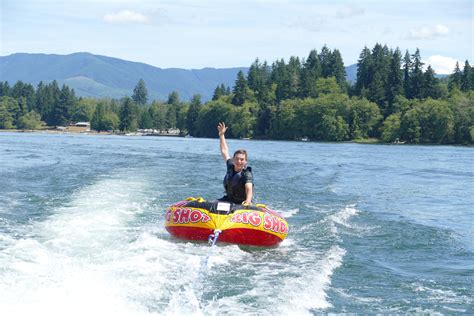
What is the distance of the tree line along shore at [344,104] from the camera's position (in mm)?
93375

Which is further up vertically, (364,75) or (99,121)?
(364,75)

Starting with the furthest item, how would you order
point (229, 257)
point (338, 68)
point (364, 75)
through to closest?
point (338, 68)
point (364, 75)
point (229, 257)

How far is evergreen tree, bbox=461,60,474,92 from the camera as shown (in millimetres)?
112312

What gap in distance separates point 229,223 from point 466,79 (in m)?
107

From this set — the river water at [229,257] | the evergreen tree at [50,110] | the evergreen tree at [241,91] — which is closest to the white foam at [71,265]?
the river water at [229,257]

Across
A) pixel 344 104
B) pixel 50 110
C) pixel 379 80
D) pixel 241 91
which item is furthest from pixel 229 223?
pixel 50 110

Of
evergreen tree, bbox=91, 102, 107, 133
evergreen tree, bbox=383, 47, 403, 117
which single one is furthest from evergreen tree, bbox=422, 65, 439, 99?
evergreen tree, bbox=91, 102, 107, 133

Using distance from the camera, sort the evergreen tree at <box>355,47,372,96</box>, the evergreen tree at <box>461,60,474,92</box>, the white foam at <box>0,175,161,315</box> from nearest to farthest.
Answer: the white foam at <box>0,175,161,315</box> → the evergreen tree at <box>461,60,474,92</box> → the evergreen tree at <box>355,47,372,96</box>

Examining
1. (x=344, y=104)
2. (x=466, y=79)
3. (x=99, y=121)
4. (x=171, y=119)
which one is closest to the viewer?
(x=344, y=104)

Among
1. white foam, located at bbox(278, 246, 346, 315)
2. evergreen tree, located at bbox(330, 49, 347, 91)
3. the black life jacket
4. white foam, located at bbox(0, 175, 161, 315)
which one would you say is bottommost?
white foam, located at bbox(278, 246, 346, 315)

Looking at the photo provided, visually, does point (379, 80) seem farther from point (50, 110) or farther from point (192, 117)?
point (50, 110)

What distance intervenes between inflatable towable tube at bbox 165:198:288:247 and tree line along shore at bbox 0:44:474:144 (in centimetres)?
7719

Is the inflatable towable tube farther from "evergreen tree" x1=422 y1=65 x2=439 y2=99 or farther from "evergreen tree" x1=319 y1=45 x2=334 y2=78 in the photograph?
"evergreen tree" x1=319 y1=45 x2=334 y2=78

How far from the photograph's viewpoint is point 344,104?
107688 millimetres
